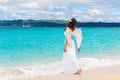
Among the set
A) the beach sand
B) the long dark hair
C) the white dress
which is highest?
the long dark hair

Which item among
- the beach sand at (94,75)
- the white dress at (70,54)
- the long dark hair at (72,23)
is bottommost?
the beach sand at (94,75)

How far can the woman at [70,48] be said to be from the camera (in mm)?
12641

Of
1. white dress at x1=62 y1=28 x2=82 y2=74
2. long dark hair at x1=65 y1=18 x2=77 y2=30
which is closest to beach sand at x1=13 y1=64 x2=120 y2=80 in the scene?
white dress at x1=62 y1=28 x2=82 y2=74

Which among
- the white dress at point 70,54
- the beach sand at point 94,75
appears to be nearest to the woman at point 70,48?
the white dress at point 70,54

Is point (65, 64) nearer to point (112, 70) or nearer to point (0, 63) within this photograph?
point (112, 70)

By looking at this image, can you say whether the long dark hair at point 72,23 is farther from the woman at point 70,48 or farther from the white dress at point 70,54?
the white dress at point 70,54

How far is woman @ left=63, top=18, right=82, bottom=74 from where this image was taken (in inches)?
498

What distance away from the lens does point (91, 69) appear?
16.9 m

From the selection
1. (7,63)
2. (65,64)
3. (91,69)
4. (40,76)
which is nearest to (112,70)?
(91,69)

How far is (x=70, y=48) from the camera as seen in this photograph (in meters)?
12.8

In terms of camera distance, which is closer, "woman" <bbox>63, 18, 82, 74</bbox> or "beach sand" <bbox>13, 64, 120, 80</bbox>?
"woman" <bbox>63, 18, 82, 74</bbox>

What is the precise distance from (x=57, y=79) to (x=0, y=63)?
23.7ft

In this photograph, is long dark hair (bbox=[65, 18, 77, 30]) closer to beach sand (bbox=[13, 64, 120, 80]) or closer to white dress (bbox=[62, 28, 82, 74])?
white dress (bbox=[62, 28, 82, 74])

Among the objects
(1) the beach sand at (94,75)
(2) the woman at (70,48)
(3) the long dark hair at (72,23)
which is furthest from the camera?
(1) the beach sand at (94,75)
